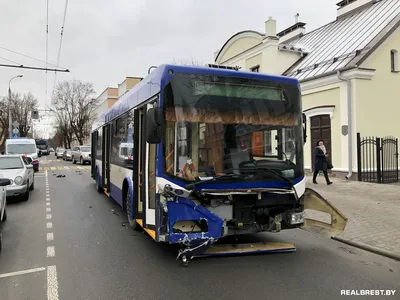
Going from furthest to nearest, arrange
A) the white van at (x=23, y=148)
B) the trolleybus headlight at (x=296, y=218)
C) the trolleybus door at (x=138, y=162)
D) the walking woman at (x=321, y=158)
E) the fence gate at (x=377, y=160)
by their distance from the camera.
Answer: the white van at (x=23, y=148) < the fence gate at (x=377, y=160) < the walking woman at (x=321, y=158) < the trolleybus door at (x=138, y=162) < the trolleybus headlight at (x=296, y=218)

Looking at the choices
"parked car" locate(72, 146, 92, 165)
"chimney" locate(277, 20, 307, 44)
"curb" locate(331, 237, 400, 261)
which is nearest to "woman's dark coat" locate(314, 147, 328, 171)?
"curb" locate(331, 237, 400, 261)

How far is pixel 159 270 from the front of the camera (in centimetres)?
491

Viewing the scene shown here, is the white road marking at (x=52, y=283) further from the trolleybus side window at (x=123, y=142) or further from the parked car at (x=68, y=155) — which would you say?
the parked car at (x=68, y=155)

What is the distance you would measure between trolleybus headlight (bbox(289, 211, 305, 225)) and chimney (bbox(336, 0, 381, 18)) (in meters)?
20.5

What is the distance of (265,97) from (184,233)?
2446mm

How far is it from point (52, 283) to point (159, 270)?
4.57 ft

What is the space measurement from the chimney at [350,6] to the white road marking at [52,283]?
911 inches

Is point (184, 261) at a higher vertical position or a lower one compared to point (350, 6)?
lower

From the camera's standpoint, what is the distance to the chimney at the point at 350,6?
21703 millimetres

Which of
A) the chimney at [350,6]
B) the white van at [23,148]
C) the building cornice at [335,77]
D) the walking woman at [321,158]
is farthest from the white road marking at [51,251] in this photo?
the chimney at [350,6]

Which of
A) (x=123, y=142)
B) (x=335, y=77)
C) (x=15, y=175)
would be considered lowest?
(x=15, y=175)

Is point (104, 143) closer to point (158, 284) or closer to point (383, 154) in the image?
point (158, 284)

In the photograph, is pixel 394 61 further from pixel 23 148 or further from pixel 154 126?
pixel 23 148

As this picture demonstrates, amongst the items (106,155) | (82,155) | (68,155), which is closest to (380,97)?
(106,155)
